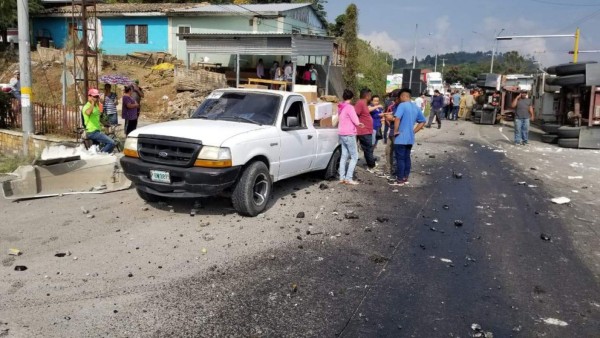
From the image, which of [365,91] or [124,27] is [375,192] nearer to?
[365,91]

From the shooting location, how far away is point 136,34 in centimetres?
3488

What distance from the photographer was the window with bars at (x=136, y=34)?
34562mm

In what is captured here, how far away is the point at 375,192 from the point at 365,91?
248cm

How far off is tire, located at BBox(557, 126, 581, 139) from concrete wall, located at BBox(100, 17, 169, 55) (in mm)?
25554

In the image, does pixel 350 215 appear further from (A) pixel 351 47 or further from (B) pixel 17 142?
(A) pixel 351 47

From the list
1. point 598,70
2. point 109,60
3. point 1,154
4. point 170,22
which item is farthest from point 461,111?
point 1,154

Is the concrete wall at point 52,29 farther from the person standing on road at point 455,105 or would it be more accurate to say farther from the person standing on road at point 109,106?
the person standing on road at point 109,106

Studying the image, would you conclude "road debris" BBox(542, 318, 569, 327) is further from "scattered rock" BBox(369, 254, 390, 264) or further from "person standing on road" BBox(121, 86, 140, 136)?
"person standing on road" BBox(121, 86, 140, 136)

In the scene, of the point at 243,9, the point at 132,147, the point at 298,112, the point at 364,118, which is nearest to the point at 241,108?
the point at 298,112

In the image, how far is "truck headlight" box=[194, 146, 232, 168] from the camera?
639cm

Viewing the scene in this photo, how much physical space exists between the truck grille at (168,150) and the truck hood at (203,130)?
0.08 metres

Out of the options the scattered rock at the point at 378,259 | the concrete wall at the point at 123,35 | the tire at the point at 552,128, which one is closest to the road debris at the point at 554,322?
the scattered rock at the point at 378,259

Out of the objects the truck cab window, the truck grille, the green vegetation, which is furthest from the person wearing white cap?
the green vegetation

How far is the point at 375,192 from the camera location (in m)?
9.03
